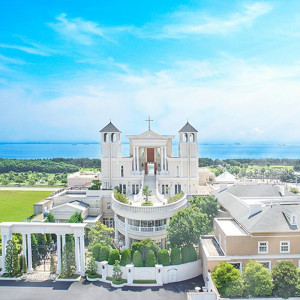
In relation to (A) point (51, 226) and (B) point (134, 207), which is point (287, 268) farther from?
(A) point (51, 226)

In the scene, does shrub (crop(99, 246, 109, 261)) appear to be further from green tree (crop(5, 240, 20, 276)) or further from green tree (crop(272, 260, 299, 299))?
green tree (crop(272, 260, 299, 299))

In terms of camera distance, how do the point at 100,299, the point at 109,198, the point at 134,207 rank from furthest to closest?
the point at 109,198, the point at 134,207, the point at 100,299

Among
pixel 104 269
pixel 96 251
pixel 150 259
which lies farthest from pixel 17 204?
pixel 150 259

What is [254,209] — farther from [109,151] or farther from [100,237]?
[109,151]

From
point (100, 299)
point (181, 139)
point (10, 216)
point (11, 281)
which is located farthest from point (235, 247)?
point (10, 216)

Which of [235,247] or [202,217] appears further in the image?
[202,217]

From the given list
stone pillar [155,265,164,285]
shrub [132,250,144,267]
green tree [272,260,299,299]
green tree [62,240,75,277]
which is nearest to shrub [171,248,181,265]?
stone pillar [155,265,164,285]
